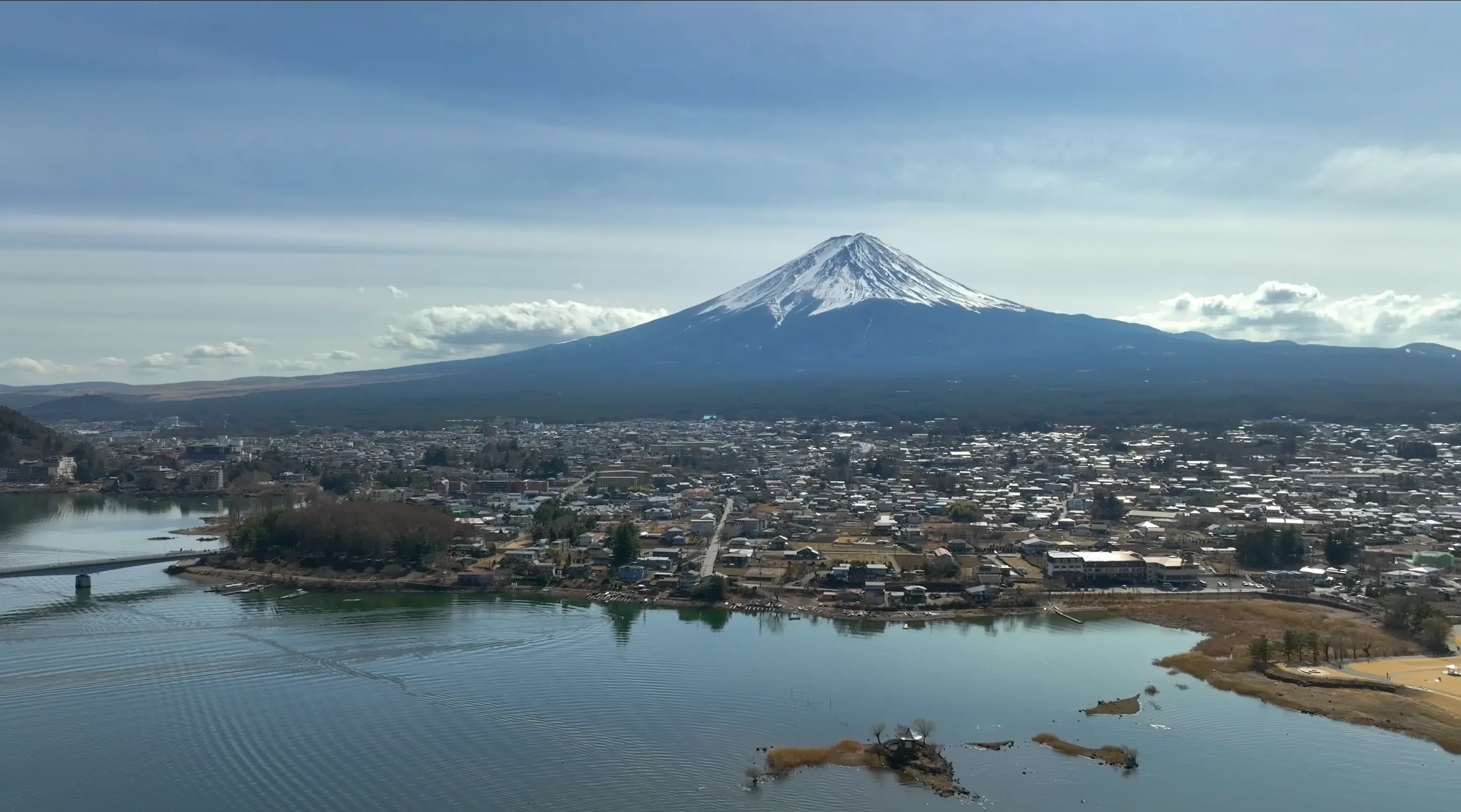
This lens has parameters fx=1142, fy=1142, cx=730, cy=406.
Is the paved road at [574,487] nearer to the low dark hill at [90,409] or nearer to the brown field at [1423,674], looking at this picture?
the brown field at [1423,674]

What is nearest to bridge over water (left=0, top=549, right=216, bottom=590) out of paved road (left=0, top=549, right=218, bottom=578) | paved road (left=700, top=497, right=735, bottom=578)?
paved road (left=0, top=549, right=218, bottom=578)

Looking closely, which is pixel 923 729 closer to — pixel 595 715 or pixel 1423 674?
pixel 595 715

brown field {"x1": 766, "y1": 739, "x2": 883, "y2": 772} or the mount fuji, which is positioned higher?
the mount fuji

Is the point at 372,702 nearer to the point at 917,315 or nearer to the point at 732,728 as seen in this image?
the point at 732,728

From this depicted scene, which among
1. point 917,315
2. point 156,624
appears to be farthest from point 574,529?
point 917,315

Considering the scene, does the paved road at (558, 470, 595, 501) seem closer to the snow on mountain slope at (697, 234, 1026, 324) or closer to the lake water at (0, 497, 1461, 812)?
the lake water at (0, 497, 1461, 812)

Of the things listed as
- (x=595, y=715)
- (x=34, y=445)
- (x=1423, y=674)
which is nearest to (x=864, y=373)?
(x=34, y=445)
